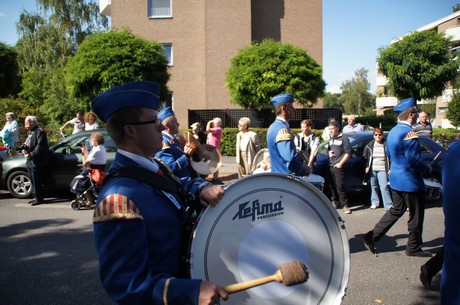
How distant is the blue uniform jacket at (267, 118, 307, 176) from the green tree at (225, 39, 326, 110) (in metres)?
13.9

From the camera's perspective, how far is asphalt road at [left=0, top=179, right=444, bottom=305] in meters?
4.37

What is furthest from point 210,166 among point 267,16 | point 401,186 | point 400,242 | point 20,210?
A: point 267,16

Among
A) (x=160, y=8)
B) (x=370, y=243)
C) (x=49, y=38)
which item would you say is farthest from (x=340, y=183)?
(x=49, y=38)

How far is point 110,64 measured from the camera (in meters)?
17.1

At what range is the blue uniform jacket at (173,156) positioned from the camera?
4.37 meters

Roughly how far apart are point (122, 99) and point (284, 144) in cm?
290

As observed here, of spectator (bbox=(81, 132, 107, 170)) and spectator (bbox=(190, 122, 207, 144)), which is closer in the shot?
spectator (bbox=(81, 132, 107, 170))

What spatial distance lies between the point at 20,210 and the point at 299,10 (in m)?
23.4

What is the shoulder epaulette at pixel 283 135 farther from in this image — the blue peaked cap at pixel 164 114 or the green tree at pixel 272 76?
the green tree at pixel 272 76

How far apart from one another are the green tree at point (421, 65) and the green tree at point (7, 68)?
2036cm

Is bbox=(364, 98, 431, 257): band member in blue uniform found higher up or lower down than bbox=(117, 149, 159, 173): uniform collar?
lower down

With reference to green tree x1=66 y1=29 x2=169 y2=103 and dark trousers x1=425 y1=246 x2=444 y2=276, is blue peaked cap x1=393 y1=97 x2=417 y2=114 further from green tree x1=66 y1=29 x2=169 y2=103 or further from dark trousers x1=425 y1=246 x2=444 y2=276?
green tree x1=66 y1=29 x2=169 y2=103

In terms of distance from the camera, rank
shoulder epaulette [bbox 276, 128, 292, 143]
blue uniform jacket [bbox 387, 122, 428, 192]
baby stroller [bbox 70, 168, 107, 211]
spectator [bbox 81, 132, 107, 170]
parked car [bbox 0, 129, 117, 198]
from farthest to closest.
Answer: parked car [bbox 0, 129, 117, 198] → baby stroller [bbox 70, 168, 107, 211] → spectator [bbox 81, 132, 107, 170] → blue uniform jacket [bbox 387, 122, 428, 192] → shoulder epaulette [bbox 276, 128, 292, 143]

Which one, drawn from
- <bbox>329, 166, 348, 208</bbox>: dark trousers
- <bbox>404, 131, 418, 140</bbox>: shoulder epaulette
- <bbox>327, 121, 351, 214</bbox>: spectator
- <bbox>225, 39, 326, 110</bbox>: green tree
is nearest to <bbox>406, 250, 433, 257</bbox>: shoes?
<bbox>404, 131, 418, 140</bbox>: shoulder epaulette
